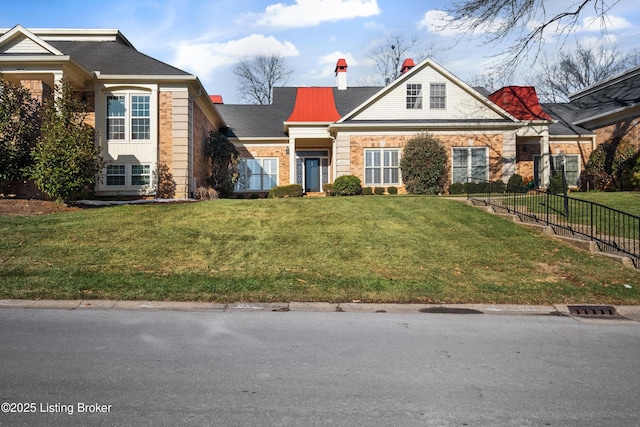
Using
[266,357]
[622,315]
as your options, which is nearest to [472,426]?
[266,357]

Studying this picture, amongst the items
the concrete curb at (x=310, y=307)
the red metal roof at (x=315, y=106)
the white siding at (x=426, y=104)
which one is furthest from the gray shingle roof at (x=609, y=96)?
the concrete curb at (x=310, y=307)

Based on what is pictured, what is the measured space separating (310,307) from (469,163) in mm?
19314

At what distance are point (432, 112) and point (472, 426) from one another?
891 inches

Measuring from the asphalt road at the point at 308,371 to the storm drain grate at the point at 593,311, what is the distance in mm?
735

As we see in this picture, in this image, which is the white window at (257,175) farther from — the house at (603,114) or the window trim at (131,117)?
the house at (603,114)

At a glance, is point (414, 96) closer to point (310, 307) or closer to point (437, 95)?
point (437, 95)

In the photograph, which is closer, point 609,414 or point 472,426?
point 472,426

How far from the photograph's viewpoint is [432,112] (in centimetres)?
2428

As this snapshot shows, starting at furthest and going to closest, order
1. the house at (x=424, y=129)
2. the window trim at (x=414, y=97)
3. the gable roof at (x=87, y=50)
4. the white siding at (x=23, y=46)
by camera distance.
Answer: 1. the window trim at (x=414, y=97)
2. the house at (x=424, y=129)
3. the white siding at (x=23, y=46)
4. the gable roof at (x=87, y=50)

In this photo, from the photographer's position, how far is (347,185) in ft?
73.8

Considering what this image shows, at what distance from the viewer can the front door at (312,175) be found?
28.4 m

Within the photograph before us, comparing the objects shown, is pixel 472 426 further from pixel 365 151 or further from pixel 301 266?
pixel 365 151

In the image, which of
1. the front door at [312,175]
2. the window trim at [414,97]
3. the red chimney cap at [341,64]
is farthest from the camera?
the red chimney cap at [341,64]

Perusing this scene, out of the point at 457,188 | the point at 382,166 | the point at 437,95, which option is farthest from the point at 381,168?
the point at 437,95
